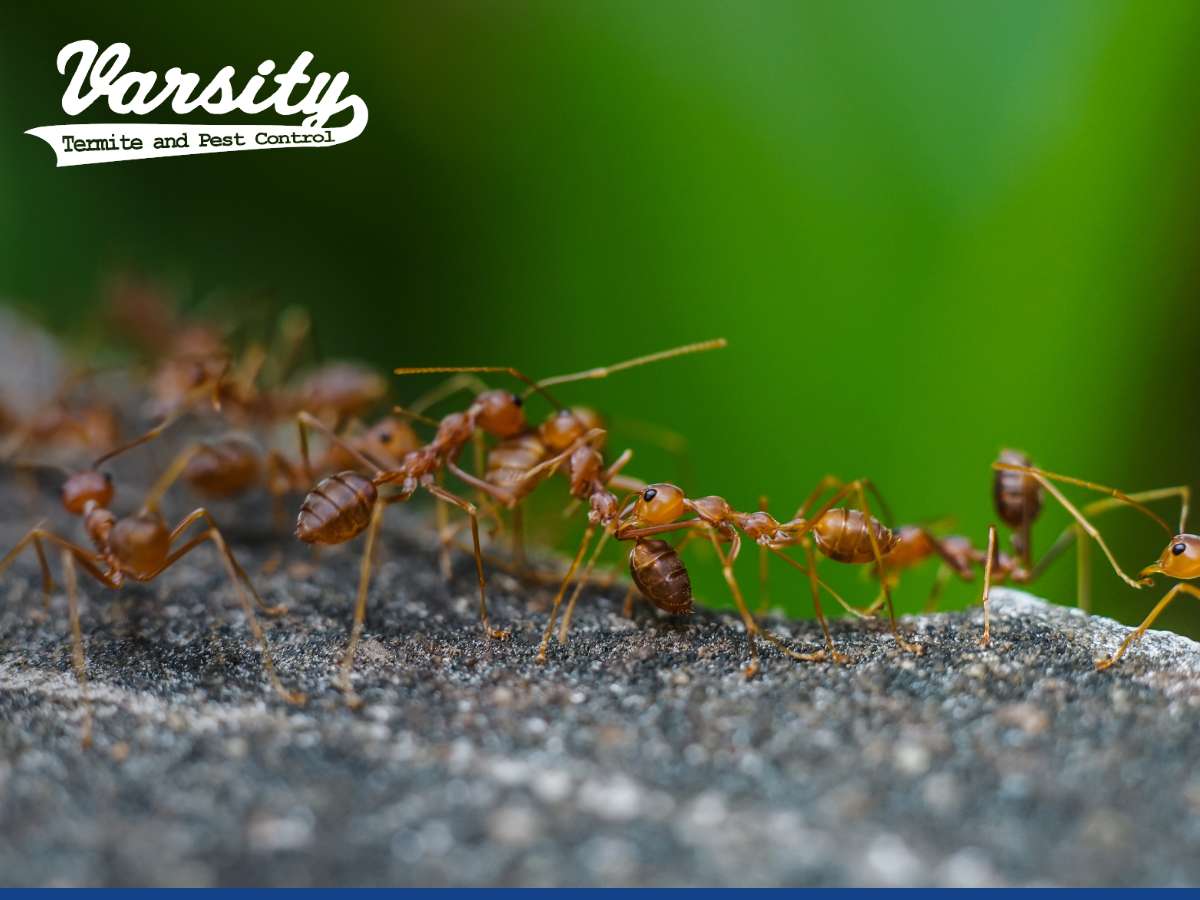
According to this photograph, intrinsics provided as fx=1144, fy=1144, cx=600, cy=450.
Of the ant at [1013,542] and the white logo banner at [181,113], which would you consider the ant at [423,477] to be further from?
the ant at [1013,542]

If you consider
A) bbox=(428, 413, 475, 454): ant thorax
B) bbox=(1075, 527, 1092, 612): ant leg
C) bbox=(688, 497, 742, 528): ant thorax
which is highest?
bbox=(428, 413, 475, 454): ant thorax

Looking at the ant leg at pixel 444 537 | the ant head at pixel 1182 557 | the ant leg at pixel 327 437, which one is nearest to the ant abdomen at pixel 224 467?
the ant leg at pixel 327 437

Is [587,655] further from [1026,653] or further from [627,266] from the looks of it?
[627,266]

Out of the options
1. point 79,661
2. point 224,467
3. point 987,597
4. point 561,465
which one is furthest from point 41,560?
point 987,597

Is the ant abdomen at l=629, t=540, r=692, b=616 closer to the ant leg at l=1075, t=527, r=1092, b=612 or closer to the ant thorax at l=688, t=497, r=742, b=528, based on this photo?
the ant thorax at l=688, t=497, r=742, b=528

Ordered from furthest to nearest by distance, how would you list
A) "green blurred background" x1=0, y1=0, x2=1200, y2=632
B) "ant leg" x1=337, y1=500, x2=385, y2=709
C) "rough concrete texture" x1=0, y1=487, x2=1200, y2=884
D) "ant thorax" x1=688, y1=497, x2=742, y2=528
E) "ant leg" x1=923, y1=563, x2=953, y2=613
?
"green blurred background" x1=0, y1=0, x2=1200, y2=632, "ant leg" x1=923, y1=563, x2=953, y2=613, "ant thorax" x1=688, y1=497, x2=742, y2=528, "ant leg" x1=337, y1=500, x2=385, y2=709, "rough concrete texture" x1=0, y1=487, x2=1200, y2=884

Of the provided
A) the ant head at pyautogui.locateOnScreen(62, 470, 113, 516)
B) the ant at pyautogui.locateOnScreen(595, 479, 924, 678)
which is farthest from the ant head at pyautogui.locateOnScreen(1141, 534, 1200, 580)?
the ant head at pyautogui.locateOnScreen(62, 470, 113, 516)

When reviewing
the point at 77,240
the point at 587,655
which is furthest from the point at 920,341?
the point at 77,240
